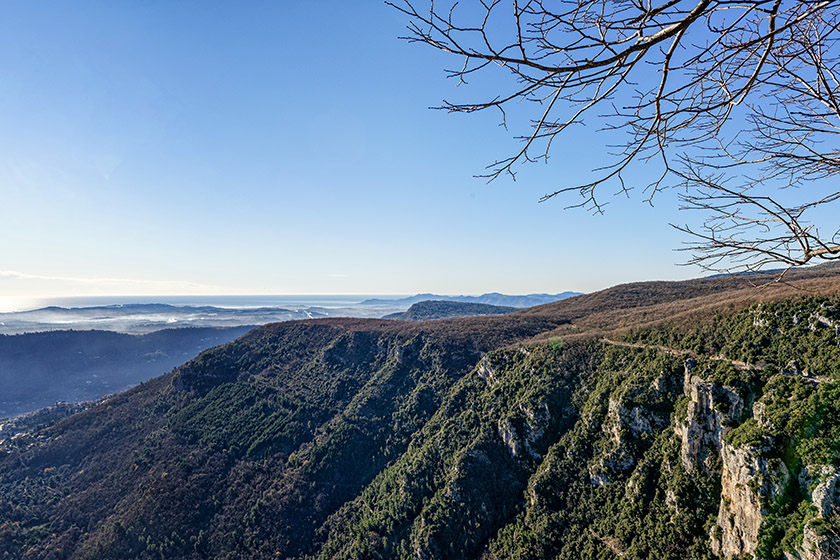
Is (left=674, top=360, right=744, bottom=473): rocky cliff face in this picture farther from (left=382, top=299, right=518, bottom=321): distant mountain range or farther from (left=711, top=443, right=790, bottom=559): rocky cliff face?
(left=382, top=299, right=518, bottom=321): distant mountain range

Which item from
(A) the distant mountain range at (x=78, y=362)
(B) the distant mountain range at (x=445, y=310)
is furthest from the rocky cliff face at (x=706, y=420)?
(A) the distant mountain range at (x=78, y=362)

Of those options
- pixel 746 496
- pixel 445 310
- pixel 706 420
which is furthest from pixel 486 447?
pixel 445 310

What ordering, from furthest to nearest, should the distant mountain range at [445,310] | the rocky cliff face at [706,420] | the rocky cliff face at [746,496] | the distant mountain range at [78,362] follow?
the distant mountain range at [445,310] → the distant mountain range at [78,362] → the rocky cliff face at [706,420] → the rocky cliff face at [746,496]

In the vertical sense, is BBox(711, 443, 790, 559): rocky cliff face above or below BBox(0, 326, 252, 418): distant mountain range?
above

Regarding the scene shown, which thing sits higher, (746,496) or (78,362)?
(746,496)

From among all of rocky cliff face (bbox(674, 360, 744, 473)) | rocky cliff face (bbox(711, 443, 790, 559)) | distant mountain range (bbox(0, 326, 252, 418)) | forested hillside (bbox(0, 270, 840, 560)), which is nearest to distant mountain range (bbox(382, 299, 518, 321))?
forested hillside (bbox(0, 270, 840, 560))

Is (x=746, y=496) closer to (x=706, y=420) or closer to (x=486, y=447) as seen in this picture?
(x=706, y=420)

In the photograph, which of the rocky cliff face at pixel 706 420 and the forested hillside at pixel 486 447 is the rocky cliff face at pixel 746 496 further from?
the rocky cliff face at pixel 706 420

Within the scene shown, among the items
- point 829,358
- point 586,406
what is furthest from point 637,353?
point 829,358

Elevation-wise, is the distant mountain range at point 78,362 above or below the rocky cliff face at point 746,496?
below
